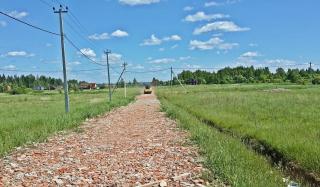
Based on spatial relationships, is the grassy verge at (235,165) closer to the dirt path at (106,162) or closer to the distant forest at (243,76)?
the dirt path at (106,162)

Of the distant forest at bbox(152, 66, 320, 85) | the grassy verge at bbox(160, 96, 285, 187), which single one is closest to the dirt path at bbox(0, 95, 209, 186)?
the grassy verge at bbox(160, 96, 285, 187)

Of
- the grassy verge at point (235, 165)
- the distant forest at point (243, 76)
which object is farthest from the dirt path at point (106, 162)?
the distant forest at point (243, 76)

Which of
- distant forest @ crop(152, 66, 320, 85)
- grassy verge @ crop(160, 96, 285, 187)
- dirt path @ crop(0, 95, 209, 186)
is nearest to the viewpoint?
grassy verge @ crop(160, 96, 285, 187)

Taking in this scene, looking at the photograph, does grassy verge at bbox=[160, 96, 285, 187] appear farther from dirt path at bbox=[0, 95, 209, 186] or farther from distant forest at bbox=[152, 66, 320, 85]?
distant forest at bbox=[152, 66, 320, 85]

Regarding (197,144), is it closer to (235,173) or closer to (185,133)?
(185,133)

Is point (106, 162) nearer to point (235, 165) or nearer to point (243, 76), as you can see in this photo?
point (235, 165)

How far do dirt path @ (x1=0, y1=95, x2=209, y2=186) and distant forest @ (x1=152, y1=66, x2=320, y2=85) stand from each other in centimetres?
9932

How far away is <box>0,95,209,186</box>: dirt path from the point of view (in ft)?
26.0

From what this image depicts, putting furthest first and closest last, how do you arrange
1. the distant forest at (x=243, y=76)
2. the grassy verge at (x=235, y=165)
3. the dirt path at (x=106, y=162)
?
the distant forest at (x=243, y=76)
the dirt path at (x=106, y=162)
the grassy verge at (x=235, y=165)

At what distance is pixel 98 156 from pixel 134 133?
15.7 ft

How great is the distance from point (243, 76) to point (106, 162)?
129m

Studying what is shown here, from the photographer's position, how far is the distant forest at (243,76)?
11519 centimetres

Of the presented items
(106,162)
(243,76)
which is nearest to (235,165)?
(106,162)

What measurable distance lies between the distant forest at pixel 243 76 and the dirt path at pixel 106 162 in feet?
326
